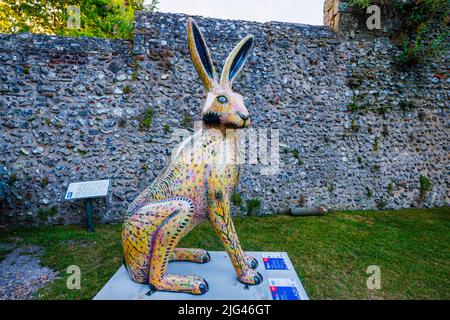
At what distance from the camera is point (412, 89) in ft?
19.7

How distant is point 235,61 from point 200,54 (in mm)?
345

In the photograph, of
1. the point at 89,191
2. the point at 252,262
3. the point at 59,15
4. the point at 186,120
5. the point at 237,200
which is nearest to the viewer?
the point at 252,262

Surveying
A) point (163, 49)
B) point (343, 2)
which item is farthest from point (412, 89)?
point (163, 49)

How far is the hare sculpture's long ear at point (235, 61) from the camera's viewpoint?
2.20 metres

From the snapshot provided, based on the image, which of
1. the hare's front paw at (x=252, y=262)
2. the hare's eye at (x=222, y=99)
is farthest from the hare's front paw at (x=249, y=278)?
the hare's eye at (x=222, y=99)

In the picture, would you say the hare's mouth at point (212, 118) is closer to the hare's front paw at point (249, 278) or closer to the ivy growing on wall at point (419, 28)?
the hare's front paw at point (249, 278)

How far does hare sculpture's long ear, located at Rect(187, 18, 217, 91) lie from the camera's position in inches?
81.2

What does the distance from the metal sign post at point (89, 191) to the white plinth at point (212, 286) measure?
2.28 metres

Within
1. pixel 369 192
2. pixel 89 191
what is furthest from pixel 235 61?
pixel 369 192

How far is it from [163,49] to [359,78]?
4.48 metres

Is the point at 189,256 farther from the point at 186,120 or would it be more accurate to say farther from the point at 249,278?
the point at 186,120

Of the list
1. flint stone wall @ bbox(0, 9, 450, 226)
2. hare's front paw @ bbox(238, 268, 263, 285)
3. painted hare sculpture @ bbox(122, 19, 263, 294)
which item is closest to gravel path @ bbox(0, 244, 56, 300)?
flint stone wall @ bbox(0, 9, 450, 226)

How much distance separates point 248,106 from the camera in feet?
17.9

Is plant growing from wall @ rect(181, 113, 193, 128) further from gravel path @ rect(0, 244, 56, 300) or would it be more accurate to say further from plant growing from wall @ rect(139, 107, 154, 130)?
gravel path @ rect(0, 244, 56, 300)
